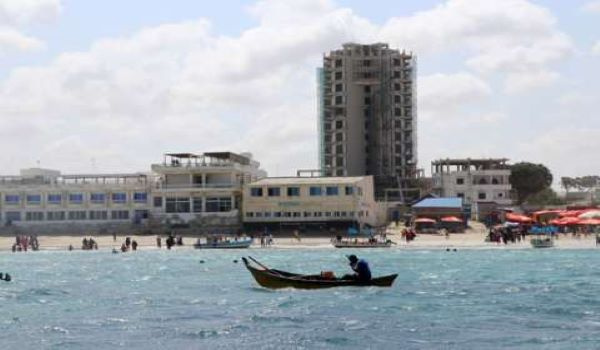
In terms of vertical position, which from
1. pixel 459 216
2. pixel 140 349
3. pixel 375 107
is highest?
pixel 375 107

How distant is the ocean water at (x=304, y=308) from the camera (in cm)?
3569

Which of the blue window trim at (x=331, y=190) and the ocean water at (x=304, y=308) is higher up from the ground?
the blue window trim at (x=331, y=190)

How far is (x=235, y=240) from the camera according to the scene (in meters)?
104

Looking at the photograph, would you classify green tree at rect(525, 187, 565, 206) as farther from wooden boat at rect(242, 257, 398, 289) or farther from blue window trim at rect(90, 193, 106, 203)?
wooden boat at rect(242, 257, 398, 289)

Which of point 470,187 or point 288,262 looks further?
point 470,187

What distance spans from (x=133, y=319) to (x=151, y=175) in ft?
283

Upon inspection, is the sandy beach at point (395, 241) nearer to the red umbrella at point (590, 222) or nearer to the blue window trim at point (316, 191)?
the red umbrella at point (590, 222)

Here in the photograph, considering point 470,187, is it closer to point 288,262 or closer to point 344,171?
point 344,171

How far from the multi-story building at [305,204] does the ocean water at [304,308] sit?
3963 centimetres

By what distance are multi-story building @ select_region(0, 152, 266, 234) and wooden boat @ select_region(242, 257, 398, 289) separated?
63599 millimetres

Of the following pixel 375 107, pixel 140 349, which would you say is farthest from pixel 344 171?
pixel 140 349

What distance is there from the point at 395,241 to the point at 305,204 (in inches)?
635

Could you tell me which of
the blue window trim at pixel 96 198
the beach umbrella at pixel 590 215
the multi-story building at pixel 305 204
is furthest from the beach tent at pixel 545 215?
the blue window trim at pixel 96 198

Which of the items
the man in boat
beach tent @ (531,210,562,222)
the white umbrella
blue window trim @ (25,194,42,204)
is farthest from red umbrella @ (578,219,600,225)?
blue window trim @ (25,194,42,204)
